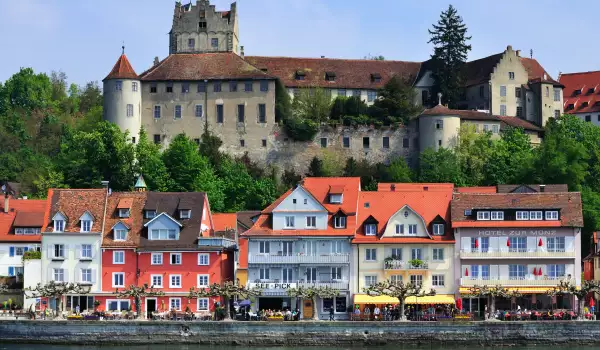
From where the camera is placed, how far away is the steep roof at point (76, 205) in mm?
94863

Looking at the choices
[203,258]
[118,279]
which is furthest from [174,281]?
[118,279]

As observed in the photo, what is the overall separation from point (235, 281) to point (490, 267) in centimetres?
1584

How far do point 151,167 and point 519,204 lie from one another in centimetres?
4060

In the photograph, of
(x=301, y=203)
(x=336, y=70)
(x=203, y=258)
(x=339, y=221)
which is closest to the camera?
(x=339, y=221)

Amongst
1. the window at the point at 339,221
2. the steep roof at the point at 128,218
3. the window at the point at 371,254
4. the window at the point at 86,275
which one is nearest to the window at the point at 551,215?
the window at the point at 371,254

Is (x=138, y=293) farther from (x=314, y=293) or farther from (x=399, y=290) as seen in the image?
(x=399, y=290)

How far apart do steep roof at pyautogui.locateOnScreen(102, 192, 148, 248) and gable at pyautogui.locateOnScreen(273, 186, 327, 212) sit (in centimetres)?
908

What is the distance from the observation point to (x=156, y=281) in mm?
93438

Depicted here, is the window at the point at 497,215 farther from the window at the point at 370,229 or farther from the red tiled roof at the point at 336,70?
the red tiled roof at the point at 336,70

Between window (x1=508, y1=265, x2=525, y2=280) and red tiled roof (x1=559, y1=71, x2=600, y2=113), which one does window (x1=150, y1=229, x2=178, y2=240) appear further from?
red tiled roof (x1=559, y1=71, x2=600, y2=113)

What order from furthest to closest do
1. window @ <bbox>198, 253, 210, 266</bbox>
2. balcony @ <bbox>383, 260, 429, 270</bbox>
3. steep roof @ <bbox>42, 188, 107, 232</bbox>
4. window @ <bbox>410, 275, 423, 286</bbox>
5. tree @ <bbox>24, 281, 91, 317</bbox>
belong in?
1. steep roof @ <bbox>42, 188, 107, 232</bbox>
2. window @ <bbox>198, 253, 210, 266</bbox>
3. balcony @ <bbox>383, 260, 429, 270</bbox>
4. window @ <bbox>410, 275, 423, 286</bbox>
5. tree @ <bbox>24, 281, 91, 317</bbox>

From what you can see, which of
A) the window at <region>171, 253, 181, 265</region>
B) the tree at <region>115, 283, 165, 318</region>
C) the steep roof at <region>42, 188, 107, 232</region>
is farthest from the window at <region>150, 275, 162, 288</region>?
the steep roof at <region>42, 188, 107, 232</region>

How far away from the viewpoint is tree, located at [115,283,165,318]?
89125mm

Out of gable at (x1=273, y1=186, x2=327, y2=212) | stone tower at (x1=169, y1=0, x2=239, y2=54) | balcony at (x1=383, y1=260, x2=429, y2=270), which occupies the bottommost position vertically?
balcony at (x1=383, y1=260, x2=429, y2=270)
